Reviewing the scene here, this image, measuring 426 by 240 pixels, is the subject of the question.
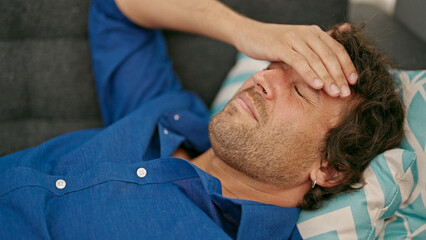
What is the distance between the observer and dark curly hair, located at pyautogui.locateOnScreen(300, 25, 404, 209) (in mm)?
1190

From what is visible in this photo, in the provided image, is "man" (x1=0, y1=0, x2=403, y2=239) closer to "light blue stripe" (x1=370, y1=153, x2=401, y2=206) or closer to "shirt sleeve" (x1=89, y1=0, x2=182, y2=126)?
"light blue stripe" (x1=370, y1=153, x2=401, y2=206)

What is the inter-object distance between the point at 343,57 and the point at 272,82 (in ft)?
0.71

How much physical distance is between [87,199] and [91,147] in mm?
215

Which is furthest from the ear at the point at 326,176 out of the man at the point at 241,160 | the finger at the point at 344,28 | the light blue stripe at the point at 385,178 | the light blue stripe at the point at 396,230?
the finger at the point at 344,28

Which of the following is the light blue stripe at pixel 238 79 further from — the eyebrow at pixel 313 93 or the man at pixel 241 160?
the eyebrow at pixel 313 93

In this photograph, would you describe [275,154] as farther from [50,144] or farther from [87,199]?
[50,144]

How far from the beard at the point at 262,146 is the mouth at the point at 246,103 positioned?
0.05 ft

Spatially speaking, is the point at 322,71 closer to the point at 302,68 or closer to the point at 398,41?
the point at 302,68

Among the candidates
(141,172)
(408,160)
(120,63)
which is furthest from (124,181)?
(408,160)

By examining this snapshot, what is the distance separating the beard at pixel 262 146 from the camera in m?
1.18

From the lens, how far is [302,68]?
3.66 feet

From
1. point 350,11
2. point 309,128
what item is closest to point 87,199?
point 309,128

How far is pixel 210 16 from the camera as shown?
1455 millimetres

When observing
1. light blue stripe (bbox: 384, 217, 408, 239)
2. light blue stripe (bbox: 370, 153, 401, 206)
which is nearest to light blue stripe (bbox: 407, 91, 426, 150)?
light blue stripe (bbox: 370, 153, 401, 206)
